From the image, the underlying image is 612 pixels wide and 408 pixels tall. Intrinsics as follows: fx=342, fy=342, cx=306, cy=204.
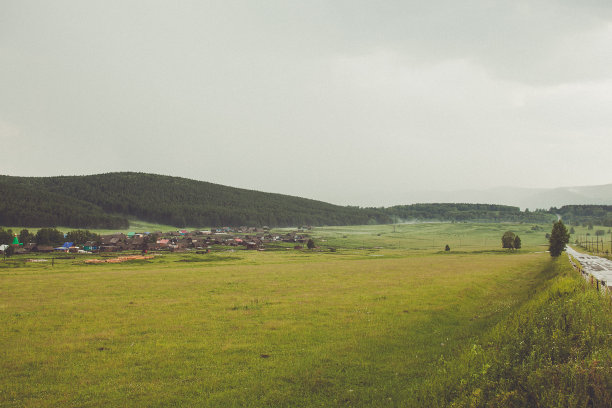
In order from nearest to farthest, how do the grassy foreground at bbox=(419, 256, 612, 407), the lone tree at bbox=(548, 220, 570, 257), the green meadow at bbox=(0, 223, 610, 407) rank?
Result: the grassy foreground at bbox=(419, 256, 612, 407), the green meadow at bbox=(0, 223, 610, 407), the lone tree at bbox=(548, 220, 570, 257)

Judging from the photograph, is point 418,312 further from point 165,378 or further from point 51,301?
point 51,301

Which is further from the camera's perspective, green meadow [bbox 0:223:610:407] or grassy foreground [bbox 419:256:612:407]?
green meadow [bbox 0:223:610:407]

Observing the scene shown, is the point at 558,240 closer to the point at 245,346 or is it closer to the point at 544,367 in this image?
the point at 245,346

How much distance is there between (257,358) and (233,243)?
139808 millimetres

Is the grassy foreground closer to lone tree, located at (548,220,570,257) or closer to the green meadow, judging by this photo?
the green meadow

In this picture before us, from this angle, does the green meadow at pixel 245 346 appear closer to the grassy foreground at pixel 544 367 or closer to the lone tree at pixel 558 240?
the grassy foreground at pixel 544 367

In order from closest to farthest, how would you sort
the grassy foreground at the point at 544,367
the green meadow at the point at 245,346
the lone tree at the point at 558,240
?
the grassy foreground at the point at 544,367 → the green meadow at the point at 245,346 → the lone tree at the point at 558,240

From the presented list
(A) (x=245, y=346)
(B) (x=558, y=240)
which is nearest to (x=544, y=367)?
(A) (x=245, y=346)

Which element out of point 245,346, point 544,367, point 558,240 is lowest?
point 245,346

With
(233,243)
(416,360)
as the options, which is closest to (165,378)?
(416,360)

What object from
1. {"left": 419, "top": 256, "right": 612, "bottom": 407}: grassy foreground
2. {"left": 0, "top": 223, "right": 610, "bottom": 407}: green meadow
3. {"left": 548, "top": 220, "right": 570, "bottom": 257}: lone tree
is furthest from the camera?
{"left": 548, "top": 220, "right": 570, "bottom": 257}: lone tree

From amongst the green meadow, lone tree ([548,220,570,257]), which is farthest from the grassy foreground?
lone tree ([548,220,570,257])

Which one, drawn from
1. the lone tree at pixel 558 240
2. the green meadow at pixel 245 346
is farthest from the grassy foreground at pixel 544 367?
the lone tree at pixel 558 240

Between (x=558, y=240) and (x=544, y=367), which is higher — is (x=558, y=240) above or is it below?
below
